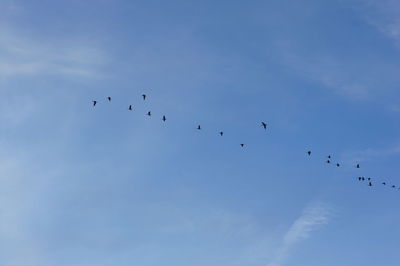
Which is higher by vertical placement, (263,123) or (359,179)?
(263,123)

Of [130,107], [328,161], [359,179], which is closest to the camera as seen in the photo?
[130,107]

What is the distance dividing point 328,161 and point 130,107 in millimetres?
65344

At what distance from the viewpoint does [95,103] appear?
7044cm

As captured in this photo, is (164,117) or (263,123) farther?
(263,123)

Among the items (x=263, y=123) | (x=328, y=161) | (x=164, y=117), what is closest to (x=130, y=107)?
(x=164, y=117)

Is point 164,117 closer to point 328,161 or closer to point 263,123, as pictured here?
point 263,123

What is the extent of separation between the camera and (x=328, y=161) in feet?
259

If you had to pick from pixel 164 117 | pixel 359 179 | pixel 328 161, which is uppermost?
pixel 164 117

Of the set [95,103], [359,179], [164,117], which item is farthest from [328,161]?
[95,103]

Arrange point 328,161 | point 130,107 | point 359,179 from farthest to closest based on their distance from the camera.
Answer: point 359,179 → point 328,161 → point 130,107

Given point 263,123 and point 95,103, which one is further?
point 263,123

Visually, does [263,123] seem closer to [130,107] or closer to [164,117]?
[164,117]

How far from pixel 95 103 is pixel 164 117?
20396 mm

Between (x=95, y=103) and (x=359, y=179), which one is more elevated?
(x=95, y=103)
